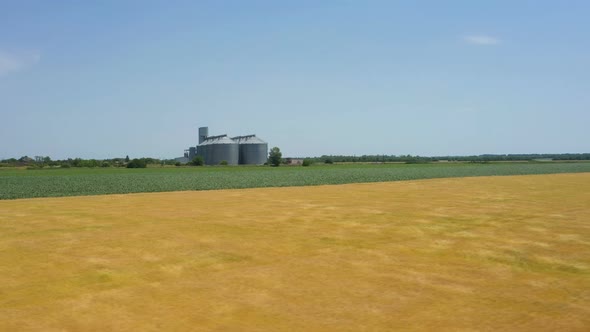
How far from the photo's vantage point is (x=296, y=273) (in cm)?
941

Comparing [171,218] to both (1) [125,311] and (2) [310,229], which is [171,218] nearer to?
(2) [310,229]

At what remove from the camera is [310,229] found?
14906mm

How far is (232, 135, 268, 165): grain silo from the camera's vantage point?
134 m

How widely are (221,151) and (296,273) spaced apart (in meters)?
123

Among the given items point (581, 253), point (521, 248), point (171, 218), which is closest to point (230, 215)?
point (171, 218)

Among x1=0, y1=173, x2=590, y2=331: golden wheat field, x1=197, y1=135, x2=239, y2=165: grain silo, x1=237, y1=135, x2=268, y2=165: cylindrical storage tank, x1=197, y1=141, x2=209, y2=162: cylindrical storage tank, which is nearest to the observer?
x1=0, y1=173, x2=590, y2=331: golden wheat field

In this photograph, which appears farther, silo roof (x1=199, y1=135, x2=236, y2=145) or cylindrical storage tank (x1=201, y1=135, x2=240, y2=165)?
silo roof (x1=199, y1=135, x2=236, y2=145)

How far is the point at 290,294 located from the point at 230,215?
11013mm

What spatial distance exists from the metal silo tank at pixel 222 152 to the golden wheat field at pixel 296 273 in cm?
11311

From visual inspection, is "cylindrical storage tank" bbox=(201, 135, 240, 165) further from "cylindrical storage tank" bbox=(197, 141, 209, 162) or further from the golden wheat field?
the golden wheat field

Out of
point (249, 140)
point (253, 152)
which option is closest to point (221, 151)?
point (253, 152)

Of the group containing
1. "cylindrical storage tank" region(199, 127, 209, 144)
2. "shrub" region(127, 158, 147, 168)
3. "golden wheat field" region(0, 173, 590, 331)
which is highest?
"cylindrical storage tank" region(199, 127, 209, 144)

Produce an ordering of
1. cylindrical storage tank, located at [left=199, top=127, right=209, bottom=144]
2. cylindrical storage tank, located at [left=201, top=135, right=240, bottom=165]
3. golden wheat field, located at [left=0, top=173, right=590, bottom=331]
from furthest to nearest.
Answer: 1. cylindrical storage tank, located at [left=199, top=127, right=209, bottom=144]
2. cylindrical storage tank, located at [left=201, top=135, right=240, bottom=165]
3. golden wheat field, located at [left=0, top=173, right=590, bottom=331]

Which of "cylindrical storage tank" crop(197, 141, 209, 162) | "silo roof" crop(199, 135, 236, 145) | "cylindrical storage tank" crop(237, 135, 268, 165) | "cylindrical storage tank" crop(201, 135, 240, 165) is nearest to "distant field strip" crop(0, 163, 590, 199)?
"cylindrical storage tank" crop(201, 135, 240, 165)
